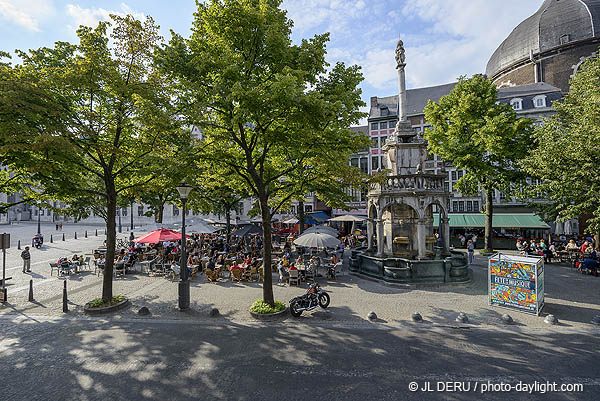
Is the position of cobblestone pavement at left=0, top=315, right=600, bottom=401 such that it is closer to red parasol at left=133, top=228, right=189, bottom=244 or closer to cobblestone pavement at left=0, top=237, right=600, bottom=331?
cobblestone pavement at left=0, top=237, right=600, bottom=331

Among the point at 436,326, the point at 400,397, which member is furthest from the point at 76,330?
the point at 436,326

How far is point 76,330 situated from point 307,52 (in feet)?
39.2

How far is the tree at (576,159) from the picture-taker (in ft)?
47.2

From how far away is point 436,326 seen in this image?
372 inches

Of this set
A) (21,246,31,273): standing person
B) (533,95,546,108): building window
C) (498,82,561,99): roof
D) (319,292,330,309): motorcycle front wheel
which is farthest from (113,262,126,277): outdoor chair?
(533,95,546,108): building window

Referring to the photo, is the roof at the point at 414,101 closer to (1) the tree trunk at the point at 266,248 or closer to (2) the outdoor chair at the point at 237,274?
(2) the outdoor chair at the point at 237,274

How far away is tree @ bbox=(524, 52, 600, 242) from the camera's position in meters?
14.4

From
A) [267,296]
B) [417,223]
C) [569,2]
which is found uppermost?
[569,2]

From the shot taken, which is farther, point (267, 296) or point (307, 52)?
point (267, 296)

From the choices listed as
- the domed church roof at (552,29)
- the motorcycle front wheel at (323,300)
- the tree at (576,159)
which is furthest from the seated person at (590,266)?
the domed church roof at (552,29)

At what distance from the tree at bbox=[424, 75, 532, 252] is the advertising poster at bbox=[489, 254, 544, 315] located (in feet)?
42.8

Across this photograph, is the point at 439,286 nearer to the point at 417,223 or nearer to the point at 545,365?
the point at 417,223

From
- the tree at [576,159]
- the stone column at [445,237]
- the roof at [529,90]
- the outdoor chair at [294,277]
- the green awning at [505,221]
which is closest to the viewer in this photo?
the tree at [576,159]

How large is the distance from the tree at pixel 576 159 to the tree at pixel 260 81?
40.8ft
